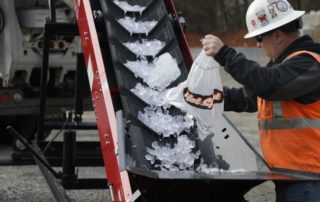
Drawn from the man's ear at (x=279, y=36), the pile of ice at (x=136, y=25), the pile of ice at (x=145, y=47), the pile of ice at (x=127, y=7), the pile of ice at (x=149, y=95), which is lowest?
the pile of ice at (x=149, y=95)

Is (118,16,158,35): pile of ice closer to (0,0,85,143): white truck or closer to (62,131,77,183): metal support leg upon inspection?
(62,131,77,183): metal support leg

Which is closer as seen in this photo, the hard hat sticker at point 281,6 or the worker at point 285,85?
the worker at point 285,85

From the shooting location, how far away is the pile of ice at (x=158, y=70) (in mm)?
4309

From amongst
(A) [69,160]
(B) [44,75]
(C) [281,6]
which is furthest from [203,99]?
(B) [44,75]

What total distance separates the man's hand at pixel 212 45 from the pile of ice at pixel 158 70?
680mm

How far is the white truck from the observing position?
7582 millimetres

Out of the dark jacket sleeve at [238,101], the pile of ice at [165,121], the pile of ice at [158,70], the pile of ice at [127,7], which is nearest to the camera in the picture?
the pile of ice at [165,121]

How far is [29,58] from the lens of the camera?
767 centimetres

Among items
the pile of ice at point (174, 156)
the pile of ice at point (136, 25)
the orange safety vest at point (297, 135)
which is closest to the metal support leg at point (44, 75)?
the pile of ice at point (136, 25)

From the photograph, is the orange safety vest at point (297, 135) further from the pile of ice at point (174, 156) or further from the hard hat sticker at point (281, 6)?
the pile of ice at point (174, 156)

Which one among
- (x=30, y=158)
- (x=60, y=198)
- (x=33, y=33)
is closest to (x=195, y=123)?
(x=60, y=198)

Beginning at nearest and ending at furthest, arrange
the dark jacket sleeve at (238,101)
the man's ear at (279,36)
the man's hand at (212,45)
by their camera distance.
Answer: the man's hand at (212,45) < the man's ear at (279,36) < the dark jacket sleeve at (238,101)

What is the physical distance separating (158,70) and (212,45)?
0.83 m

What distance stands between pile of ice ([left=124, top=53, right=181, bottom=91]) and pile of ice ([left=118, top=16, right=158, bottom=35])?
277mm
